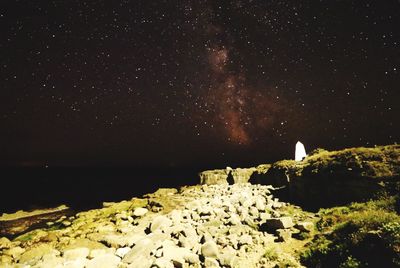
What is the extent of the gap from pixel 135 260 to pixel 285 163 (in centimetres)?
1512

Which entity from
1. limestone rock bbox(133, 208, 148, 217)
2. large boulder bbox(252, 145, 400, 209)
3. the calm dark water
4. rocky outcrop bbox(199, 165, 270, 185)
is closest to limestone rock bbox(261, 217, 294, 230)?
large boulder bbox(252, 145, 400, 209)

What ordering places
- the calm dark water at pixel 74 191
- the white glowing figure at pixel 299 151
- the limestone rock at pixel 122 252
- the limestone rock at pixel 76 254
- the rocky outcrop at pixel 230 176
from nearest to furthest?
the limestone rock at pixel 122 252 < the limestone rock at pixel 76 254 < the white glowing figure at pixel 299 151 < the rocky outcrop at pixel 230 176 < the calm dark water at pixel 74 191

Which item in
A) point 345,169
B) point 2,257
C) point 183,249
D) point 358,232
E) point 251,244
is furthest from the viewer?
point 345,169

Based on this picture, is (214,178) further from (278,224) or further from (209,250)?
(209,250)

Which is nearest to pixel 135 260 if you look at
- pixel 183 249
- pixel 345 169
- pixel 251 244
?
pixel 183 249

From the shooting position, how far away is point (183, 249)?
665 cm

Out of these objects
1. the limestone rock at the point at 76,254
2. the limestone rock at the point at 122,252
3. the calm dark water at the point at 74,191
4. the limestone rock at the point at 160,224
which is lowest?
the calm dark water at the point at 74,191

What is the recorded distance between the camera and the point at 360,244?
5668mm

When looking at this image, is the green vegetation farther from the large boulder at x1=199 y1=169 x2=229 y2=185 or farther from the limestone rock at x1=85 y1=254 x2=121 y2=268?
the large boulder at x1=199 y1=169 x2=229 y2=185

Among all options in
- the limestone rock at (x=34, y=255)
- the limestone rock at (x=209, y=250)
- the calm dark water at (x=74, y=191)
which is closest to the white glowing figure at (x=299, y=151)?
the limestone rock at (x=209, y=250)

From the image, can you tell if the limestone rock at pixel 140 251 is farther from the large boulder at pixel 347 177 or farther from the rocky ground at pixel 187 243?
the large boulder at pixel 347 177

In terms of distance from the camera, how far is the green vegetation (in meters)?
5.09

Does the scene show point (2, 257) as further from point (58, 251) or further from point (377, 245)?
point (377, 245)

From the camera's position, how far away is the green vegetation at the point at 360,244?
16.7 feet
